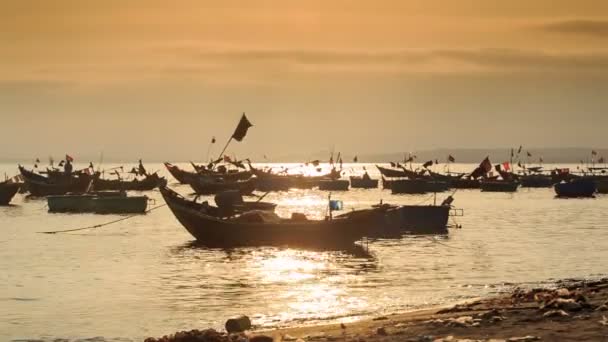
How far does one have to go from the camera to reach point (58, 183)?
339 ft

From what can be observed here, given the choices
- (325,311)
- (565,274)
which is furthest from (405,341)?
(565,274)

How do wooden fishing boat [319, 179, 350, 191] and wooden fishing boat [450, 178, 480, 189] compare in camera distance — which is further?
wooden fishing boat [319, 179, 350, 191]

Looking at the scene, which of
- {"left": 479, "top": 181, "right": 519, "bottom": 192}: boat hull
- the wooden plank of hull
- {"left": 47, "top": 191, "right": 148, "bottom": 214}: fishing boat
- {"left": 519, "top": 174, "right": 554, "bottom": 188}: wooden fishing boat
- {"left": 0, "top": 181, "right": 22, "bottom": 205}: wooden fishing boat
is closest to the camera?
{"left": 47, "top": 191, "right": 148, "bottom": 214}: fishing boat

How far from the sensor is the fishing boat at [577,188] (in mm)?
105000

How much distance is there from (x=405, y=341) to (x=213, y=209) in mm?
29359

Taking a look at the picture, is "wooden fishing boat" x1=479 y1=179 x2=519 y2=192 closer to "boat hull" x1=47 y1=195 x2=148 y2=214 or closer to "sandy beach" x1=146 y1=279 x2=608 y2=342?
"boat hull" x1=47 y1=195 x2=148 y2=214

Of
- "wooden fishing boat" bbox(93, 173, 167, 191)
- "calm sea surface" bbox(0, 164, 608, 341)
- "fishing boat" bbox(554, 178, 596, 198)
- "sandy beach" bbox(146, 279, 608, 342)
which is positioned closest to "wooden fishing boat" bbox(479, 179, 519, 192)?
"fishing boat" bbox(554, 178, 596, 198)

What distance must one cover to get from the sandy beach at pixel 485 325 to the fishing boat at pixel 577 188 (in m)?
87.1

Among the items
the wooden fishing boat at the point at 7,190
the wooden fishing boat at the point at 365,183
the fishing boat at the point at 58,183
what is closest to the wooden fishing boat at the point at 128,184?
the fishing boat at the point at 58,183

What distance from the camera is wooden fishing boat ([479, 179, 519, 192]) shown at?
126 metres

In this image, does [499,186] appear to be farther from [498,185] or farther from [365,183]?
[365,183]

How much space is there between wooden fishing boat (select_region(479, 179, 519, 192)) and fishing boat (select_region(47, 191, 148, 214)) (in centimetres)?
6317

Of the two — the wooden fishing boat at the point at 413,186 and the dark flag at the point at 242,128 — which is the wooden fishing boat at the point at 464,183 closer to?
the wooden fishing boat at the point at 413,186

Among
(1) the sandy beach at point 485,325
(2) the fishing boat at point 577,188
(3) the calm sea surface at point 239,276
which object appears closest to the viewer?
(1) the sandy beach at point 485,325
